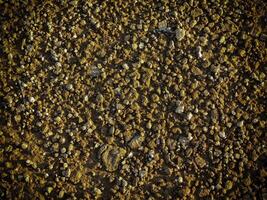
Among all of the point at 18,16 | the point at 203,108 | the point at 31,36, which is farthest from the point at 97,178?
the point at 18,16

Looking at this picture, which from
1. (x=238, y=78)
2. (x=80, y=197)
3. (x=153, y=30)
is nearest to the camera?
(x=80, y=197)

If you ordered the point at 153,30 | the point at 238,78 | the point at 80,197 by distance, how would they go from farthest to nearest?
the point at 153,30 < the point at 238,78 < the point at 80,197

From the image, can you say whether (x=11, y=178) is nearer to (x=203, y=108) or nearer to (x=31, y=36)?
(x=31, y=36)

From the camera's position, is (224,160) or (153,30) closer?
(224,160)

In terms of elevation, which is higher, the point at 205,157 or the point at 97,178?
the point at 205,157

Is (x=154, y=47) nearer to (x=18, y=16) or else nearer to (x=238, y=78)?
(x=238, y=78)

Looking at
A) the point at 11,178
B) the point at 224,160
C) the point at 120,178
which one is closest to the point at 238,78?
the point at 224,160

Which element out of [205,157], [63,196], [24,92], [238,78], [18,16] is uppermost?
[18,16]
